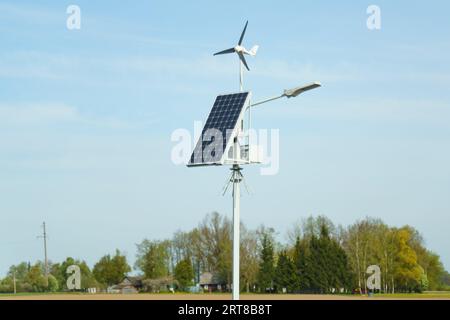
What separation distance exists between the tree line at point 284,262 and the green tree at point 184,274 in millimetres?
39

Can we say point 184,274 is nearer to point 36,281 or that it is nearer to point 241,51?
point 36,281

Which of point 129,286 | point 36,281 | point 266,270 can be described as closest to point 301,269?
point 266,270

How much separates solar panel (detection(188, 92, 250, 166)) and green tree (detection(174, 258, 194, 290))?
9300 cm

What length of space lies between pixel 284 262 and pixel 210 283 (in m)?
25.3

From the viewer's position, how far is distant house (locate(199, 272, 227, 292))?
13600 cm

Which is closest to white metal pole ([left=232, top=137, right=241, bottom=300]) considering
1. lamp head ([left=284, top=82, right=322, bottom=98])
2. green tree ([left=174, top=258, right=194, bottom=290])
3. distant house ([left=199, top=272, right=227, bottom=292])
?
lamp head ([left=284, top=82, right=322, bottom=98])

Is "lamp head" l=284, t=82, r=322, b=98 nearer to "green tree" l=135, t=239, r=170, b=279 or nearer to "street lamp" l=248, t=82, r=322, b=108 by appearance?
"street lamp" l=248, t=82, r=322, b=108

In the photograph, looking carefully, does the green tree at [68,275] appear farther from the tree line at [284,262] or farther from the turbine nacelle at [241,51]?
the turbine nacelle at [241,51]

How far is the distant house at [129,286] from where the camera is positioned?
459 feet

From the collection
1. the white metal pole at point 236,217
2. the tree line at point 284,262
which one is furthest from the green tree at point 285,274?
the white metal pole at point 236,217

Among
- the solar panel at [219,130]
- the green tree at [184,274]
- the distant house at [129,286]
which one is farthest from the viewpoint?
the distant house at [129,286]

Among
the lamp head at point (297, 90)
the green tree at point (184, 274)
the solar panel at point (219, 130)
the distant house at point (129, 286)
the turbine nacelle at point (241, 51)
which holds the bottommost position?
the distant house at point (129, 286)

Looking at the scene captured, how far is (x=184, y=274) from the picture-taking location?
435 ft
